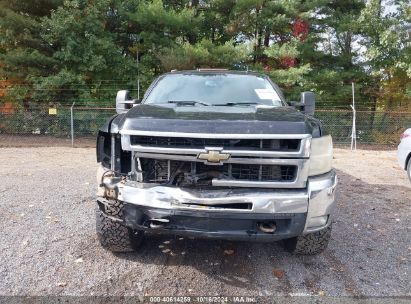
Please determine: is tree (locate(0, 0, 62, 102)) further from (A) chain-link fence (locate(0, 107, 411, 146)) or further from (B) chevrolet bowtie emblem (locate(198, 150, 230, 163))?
(B) chevrolet bowtie emblem (locate(198, 150, 230, 163))

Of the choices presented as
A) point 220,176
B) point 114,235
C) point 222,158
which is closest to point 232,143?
point 222,158

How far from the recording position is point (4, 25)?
13656mm

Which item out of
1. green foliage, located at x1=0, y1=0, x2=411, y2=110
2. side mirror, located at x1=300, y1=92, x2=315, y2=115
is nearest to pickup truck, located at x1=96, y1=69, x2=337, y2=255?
side mirror, located at x1=300, y1=92, x2=315, y2=115

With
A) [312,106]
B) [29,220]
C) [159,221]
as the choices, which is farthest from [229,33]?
[159,221]

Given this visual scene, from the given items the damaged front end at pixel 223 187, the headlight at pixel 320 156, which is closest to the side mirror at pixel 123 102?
the damaged front end at pixel 223 187

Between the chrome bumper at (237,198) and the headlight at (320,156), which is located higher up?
the headlight at (320,156)

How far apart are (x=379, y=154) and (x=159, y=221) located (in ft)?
36.4

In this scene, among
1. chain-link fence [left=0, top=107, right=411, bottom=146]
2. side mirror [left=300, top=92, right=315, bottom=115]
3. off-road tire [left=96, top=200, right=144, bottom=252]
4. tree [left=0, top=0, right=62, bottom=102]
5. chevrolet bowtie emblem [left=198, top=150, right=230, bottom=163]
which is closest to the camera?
chevrolet bowtie emblem [left=198, top=150, right=230, bottom=163]

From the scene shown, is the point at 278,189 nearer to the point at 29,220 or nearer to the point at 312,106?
the point at 312,106

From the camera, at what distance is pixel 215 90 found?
4.48 m

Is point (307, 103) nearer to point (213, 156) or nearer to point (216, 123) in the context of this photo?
point (216, 123)

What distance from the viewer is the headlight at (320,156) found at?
2.97 metres

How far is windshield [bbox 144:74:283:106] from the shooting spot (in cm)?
429

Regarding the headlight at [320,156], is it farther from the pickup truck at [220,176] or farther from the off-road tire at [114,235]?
the off-road tire at [114,235]
